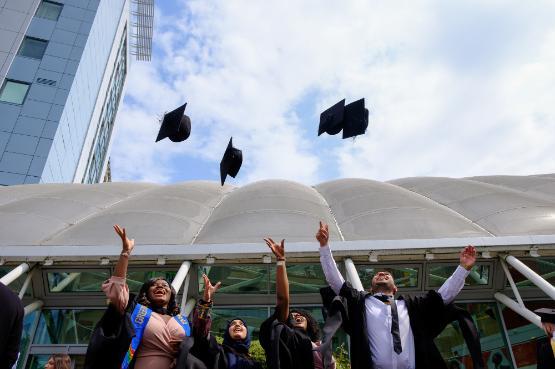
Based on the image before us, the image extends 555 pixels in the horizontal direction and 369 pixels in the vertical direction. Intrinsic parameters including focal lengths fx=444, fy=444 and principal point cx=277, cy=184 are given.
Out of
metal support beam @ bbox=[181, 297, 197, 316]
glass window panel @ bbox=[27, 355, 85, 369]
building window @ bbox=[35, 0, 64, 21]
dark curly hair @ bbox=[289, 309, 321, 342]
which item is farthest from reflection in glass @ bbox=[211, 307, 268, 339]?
building window @ bbox=[35, 0, 64, 21]

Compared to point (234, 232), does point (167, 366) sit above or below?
below

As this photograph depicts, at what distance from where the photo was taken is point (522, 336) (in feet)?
26.0

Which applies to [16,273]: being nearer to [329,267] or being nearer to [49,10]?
[329,267]

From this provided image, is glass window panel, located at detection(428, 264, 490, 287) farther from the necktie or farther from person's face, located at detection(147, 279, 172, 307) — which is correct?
person's face, located at detection(147, 279, 172, 307)

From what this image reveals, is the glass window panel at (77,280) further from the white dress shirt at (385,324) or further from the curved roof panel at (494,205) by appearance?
the curved roof panel at (494,205)

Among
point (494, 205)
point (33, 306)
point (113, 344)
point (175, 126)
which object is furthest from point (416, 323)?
point (175, 126)

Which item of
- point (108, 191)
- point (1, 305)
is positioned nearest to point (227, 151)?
point (108, 191)

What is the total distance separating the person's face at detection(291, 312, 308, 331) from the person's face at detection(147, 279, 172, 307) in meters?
1.10

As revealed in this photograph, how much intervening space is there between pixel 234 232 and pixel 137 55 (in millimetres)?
43371

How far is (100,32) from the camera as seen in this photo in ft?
101

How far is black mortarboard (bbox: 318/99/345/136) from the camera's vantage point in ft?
33.3

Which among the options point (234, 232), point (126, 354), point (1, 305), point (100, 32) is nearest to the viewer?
point (1, 305)

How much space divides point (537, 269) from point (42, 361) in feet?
30.0

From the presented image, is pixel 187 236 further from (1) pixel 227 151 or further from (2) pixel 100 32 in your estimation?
(2) pixel 100 32
